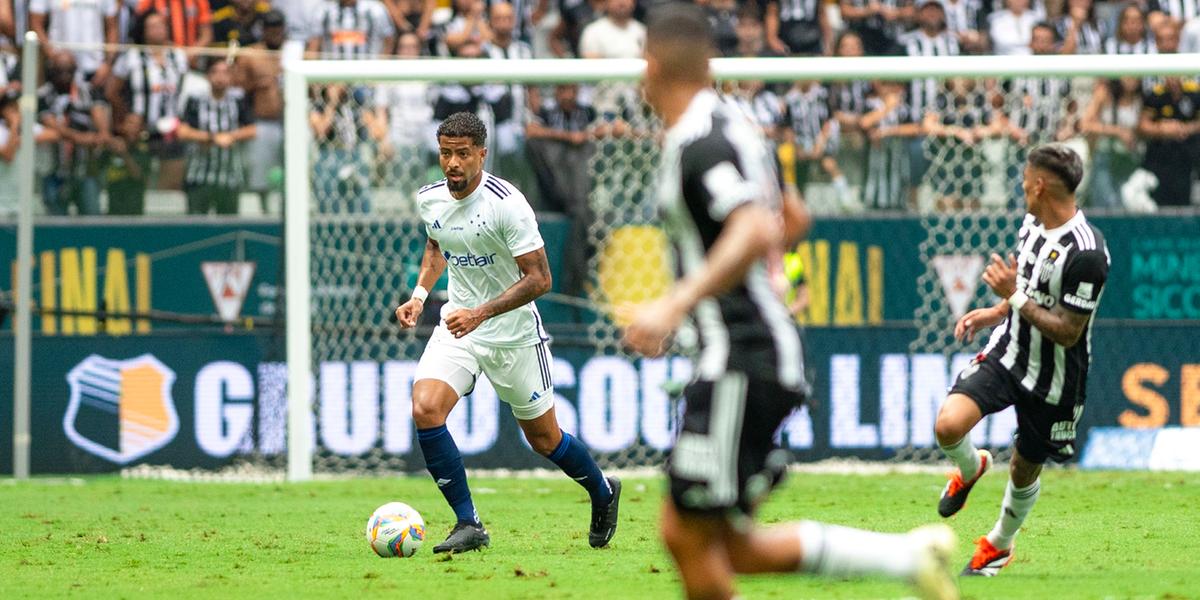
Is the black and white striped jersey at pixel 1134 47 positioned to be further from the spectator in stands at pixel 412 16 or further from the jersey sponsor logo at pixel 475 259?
the jersey sponsor logo at pixel 475 259

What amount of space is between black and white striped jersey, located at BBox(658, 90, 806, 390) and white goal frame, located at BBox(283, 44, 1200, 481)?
879 cm

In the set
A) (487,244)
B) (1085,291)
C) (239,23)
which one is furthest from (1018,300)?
(239,23)

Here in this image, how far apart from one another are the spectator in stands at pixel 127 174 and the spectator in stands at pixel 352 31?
269 cm

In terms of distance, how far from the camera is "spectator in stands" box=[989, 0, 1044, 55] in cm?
1725

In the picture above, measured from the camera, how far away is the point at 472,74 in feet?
45.7

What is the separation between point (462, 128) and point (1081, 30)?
10.2 meters

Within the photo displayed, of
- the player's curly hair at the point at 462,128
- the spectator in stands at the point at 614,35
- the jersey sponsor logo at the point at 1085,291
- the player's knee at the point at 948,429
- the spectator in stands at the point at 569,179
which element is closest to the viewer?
the jersey sponsor logo at the point at 1085,291

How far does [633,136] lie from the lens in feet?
48.9

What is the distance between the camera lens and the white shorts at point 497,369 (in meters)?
9.16

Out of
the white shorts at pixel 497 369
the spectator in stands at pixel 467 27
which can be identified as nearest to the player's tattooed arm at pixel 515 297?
the white shorts at pixel 497 369

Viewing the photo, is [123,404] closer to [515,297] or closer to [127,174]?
[127,174]

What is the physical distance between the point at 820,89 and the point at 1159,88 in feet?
10.2

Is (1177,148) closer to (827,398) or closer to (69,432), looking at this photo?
(827,398)

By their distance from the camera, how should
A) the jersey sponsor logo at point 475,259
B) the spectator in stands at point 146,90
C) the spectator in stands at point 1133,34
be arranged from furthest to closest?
the spectator in stands at point 1133,34
the spectator in stands at point 146,90
the jersey sponsor logo at point 475,259
